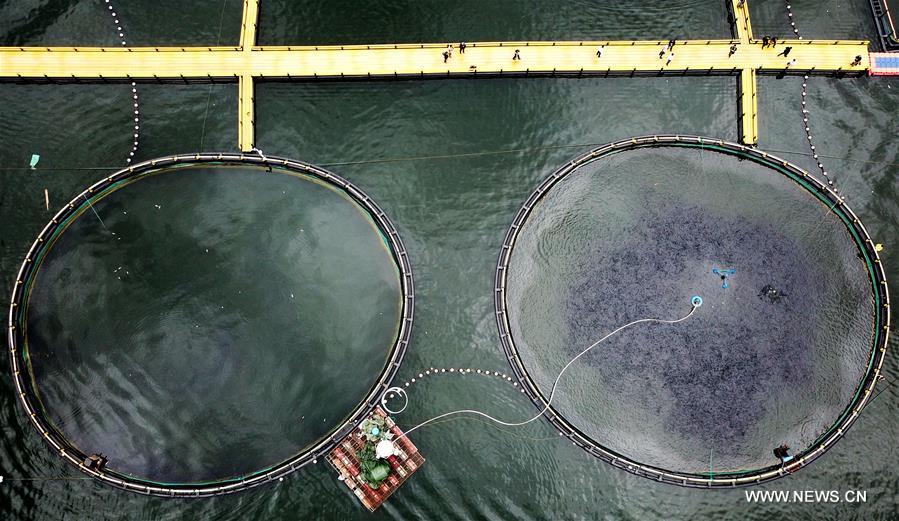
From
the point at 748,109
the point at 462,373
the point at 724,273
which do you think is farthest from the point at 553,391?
the point at 748,109

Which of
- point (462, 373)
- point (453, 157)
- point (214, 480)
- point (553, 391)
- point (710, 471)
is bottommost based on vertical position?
point (710, 471)

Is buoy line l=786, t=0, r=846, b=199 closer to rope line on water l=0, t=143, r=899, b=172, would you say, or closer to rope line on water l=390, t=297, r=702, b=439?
rope line on water l=0, t=143, r=899, b=172

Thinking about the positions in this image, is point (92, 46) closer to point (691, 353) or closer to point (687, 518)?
point (691, 353)

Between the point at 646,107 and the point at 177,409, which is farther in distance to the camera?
the point at 646,107

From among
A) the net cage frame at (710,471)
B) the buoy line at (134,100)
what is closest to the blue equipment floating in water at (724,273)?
the net cage frame at (710,471)

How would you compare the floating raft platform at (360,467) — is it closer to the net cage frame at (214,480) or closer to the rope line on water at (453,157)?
the net cage frame at (214,480)

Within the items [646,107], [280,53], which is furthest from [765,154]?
[280,53]

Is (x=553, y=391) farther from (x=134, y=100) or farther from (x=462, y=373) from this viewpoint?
(x=134, y=100)
